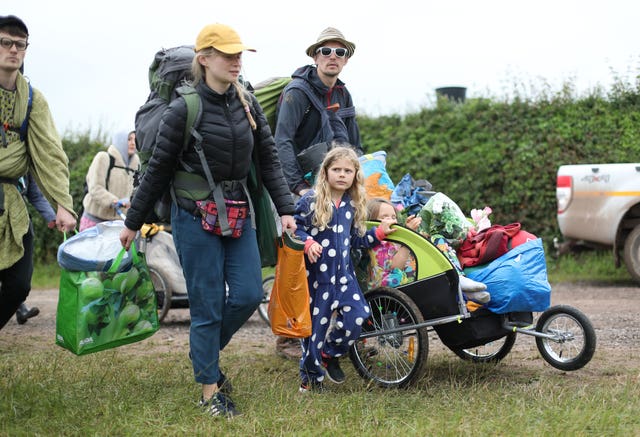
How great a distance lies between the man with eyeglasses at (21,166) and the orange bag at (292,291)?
4.68 ft

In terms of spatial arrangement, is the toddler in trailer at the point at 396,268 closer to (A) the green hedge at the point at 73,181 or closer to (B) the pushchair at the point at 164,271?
(B) the pushchair at the point at 164,271

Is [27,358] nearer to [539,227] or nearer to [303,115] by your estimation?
[303,115]

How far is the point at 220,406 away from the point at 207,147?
1388 mm

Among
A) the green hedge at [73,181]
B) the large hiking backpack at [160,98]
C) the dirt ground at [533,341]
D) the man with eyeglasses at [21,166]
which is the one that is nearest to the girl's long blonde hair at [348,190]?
the large hiking backpack at [160,98]

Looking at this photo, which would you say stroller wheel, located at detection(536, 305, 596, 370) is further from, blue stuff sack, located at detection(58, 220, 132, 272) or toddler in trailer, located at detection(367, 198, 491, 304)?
blue stuff sack, located at detection(58, 220, 132, 272)

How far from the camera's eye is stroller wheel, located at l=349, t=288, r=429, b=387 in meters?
5.10

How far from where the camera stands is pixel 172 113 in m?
4.46

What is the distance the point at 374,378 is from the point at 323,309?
537 mm

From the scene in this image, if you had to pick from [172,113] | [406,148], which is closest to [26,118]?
[172,113]

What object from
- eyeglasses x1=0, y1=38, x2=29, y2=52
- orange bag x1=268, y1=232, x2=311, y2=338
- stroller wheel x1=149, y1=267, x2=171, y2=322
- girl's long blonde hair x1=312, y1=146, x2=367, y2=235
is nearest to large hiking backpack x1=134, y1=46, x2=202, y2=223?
Result: orange bag x1=268, y1=232, x2=311, y2=338

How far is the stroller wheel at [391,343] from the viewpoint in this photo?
5.10 metres

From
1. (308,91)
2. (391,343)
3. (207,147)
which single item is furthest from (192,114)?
(391,343)

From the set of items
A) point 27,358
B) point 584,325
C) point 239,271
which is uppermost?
point 239,271

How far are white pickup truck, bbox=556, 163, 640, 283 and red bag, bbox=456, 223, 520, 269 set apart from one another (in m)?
5.23
